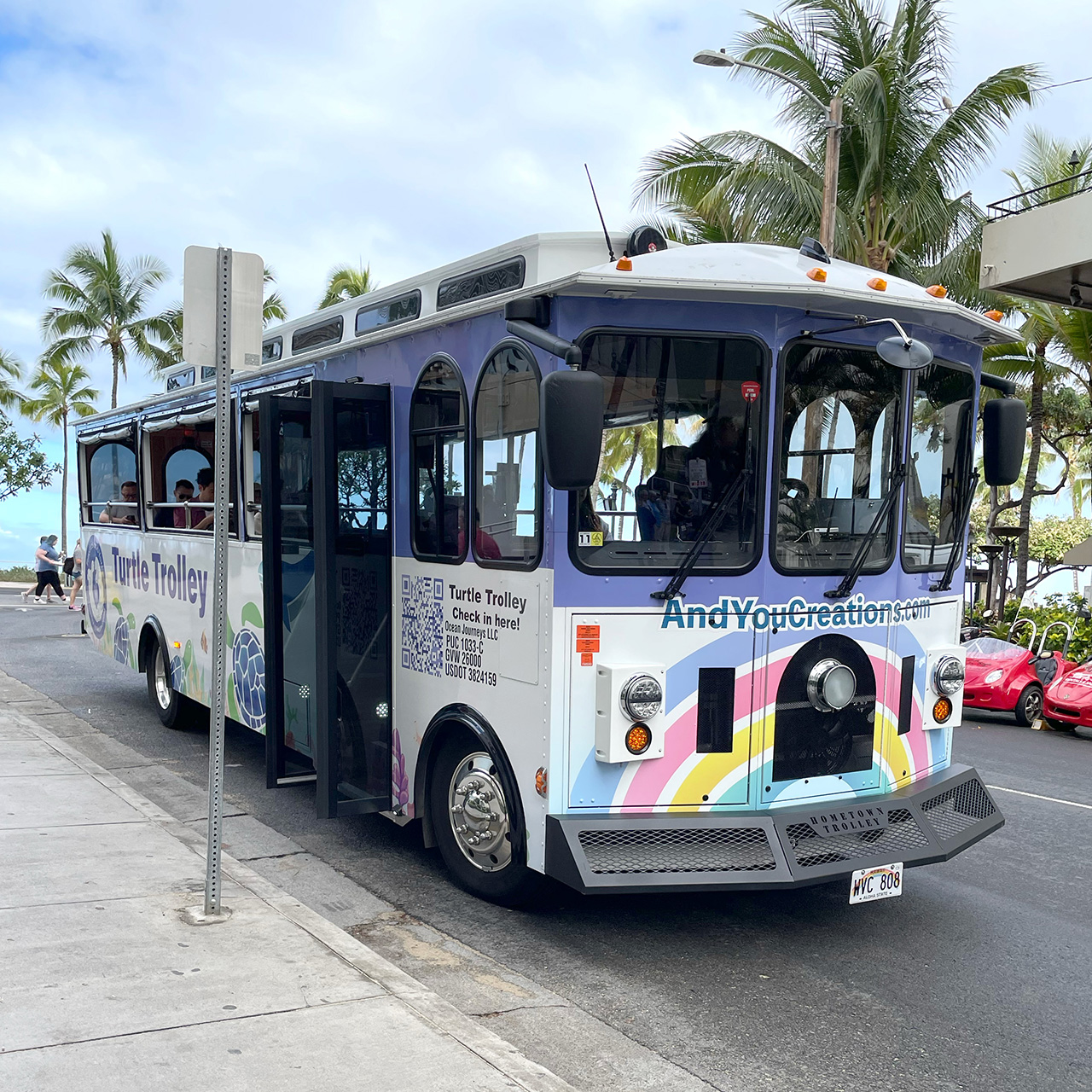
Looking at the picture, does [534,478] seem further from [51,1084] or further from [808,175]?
[808,175]

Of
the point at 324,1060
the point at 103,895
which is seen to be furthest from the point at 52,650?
the point at 324,1060

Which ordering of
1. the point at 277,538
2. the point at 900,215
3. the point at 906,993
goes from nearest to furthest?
the point at 906,993, the point at 277,538, the point at 900,215

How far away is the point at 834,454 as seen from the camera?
5.40 meters

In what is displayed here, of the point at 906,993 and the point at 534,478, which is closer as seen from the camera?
the point at 906,993

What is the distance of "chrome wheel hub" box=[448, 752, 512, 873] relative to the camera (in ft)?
Result: 17.8

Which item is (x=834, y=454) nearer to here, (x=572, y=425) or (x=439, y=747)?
(x=572, y=425)

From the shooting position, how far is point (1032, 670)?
1366cm

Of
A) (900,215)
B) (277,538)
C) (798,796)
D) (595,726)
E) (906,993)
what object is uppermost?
(900,215)

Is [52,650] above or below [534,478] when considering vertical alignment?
below

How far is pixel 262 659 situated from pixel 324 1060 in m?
4.39

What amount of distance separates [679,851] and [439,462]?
2246mm

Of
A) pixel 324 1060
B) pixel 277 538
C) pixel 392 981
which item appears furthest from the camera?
pixel 277 538

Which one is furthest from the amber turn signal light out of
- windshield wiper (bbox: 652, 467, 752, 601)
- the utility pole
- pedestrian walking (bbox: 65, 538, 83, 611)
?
the utility pole

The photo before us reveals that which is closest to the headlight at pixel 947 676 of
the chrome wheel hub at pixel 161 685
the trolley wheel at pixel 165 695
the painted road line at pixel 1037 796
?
the painted road line at pixel 1037 796
